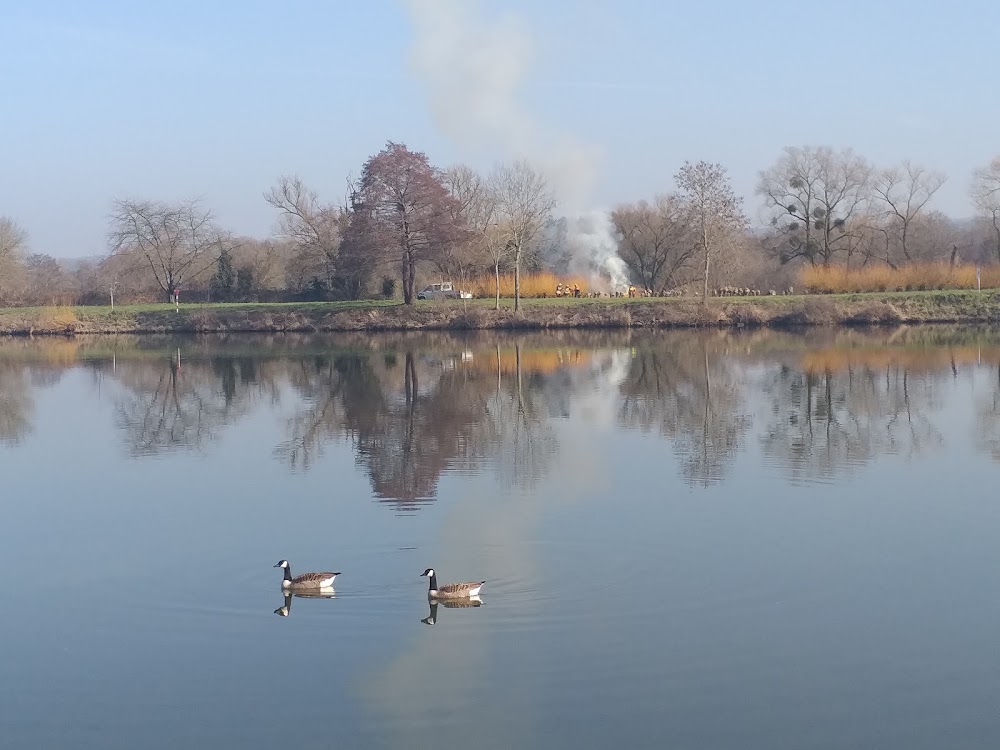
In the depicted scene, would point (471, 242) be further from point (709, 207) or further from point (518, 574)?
point (518, 574)

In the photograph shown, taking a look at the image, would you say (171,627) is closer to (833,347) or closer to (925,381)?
(925,381)

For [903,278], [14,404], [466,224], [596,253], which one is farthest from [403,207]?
[14,404]

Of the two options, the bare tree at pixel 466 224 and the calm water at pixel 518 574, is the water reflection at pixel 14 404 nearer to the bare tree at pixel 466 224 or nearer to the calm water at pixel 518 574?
the calm water at pixel 518 574

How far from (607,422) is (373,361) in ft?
54.8

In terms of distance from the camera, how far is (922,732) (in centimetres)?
795

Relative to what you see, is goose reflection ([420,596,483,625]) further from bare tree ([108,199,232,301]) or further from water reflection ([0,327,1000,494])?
bare tree ([108,199,232,301])

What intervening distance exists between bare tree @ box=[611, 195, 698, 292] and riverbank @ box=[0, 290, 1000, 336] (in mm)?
7731

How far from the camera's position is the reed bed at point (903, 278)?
52219 millimetres

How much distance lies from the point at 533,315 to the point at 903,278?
16129mm

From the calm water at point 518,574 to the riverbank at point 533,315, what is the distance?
24533 mm

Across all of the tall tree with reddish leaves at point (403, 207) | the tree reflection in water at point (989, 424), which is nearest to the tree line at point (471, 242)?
the tall tree with reddish leaves at point (403, 207)

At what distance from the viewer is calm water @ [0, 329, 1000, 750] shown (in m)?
8.47

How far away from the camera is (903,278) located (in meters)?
52.5

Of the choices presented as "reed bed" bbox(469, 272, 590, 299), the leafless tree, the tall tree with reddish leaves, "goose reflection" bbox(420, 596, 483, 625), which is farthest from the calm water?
the leafless tree
